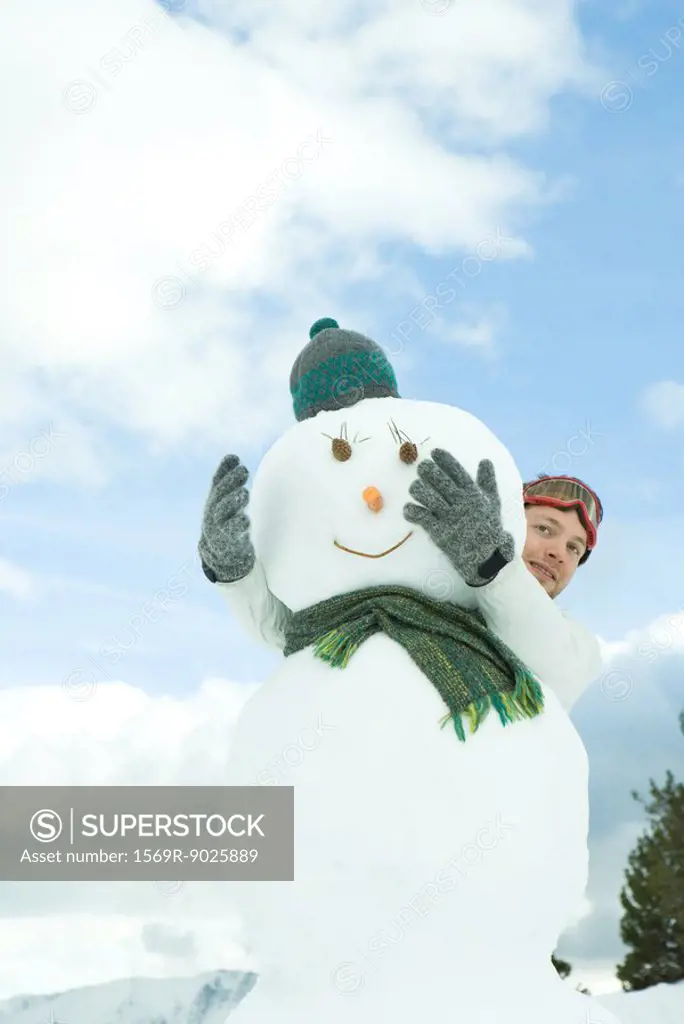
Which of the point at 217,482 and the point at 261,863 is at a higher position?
the point at 217,482

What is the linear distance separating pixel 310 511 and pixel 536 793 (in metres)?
0.88

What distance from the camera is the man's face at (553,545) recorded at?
3.43 meters

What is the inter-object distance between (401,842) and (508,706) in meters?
0.41

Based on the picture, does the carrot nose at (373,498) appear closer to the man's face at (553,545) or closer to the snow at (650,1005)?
the man's face at (553,545)

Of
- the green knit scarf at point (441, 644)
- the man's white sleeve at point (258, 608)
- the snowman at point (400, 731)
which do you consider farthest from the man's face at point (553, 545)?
the man's white sleeve at point (258, 608)

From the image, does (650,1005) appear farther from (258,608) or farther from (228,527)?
(228,527)

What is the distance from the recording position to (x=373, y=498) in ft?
8.71

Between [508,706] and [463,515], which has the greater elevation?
[463,515]

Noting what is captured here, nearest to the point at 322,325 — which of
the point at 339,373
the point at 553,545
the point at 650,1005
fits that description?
the point at 339,373

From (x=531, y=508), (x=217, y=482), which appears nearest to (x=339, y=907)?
(x=217, y=482)

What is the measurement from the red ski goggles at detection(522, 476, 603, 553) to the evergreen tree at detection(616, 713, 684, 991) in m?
7.59

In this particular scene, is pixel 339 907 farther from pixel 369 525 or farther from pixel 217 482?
pixel 217 482

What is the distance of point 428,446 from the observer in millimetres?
2758

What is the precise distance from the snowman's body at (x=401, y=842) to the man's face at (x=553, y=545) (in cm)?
81
